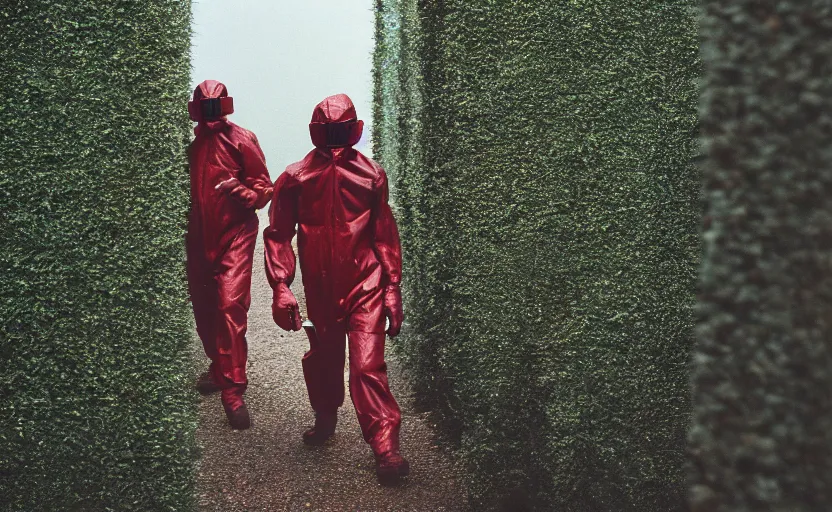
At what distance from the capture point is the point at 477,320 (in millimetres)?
4562

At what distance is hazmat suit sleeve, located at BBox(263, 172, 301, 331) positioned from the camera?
5.10 meters

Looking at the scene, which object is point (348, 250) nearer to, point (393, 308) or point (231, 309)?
point (393, 308)

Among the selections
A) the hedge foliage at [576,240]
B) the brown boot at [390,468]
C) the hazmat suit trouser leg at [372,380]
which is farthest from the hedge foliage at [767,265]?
the brown boot at [390,468]

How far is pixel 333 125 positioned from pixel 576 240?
64.1 inches

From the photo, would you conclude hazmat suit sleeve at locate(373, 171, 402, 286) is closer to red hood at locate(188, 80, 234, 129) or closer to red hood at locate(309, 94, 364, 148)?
red hood at locate(309, 94, 364, 148)

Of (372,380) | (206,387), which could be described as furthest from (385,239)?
(206,387)

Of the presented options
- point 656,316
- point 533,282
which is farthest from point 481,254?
point 656,316

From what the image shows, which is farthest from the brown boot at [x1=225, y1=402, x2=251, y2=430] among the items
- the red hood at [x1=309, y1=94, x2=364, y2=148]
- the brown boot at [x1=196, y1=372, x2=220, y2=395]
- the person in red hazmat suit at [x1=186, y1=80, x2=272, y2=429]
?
the red hood at [x1=309, y1=94, x2=364, y2=148]

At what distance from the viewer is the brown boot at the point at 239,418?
611 centimetres

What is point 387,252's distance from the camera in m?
5.06

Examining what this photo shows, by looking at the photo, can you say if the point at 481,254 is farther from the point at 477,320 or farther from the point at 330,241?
the point at 330,241

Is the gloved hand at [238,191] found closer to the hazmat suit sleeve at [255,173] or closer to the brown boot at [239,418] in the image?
the hazmat suit sleeve at [255,173]

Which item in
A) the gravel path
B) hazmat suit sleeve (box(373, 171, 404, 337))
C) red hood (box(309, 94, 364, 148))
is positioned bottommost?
the gravel path

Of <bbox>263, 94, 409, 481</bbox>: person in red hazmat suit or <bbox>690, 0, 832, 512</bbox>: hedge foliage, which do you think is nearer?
<bbox>690, 0, 832, 512</bbox>: hedge foliage
